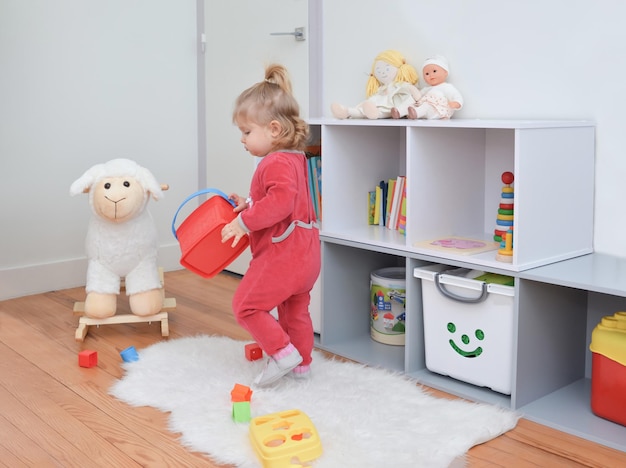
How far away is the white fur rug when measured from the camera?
173cm

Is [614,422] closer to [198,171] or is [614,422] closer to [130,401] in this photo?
[130,401]

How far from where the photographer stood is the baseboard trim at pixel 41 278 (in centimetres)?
314

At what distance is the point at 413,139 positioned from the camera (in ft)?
7.06

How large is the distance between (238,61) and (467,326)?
174 centimetres

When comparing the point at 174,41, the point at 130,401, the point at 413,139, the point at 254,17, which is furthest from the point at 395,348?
the point at 174,41

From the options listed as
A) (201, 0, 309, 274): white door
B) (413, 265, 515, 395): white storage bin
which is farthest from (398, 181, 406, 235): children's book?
→ (201, 0, 309, 274): white door

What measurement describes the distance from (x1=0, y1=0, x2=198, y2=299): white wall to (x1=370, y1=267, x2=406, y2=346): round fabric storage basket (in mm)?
1397

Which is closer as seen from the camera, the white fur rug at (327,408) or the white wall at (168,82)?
the white fur rug at (327,408)

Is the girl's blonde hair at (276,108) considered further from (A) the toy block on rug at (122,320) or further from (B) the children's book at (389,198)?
(A) the toy block on rug at (122,320)

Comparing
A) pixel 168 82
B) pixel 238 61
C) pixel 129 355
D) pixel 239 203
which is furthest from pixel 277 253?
pixel 168 82

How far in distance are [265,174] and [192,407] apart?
0.62 meters

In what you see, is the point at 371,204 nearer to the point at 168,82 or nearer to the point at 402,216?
the point at 402,216

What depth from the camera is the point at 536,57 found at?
2.22 metres

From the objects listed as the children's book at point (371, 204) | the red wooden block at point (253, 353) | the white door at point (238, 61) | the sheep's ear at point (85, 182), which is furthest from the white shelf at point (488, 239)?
the sheep's ear at point (85, 182)
